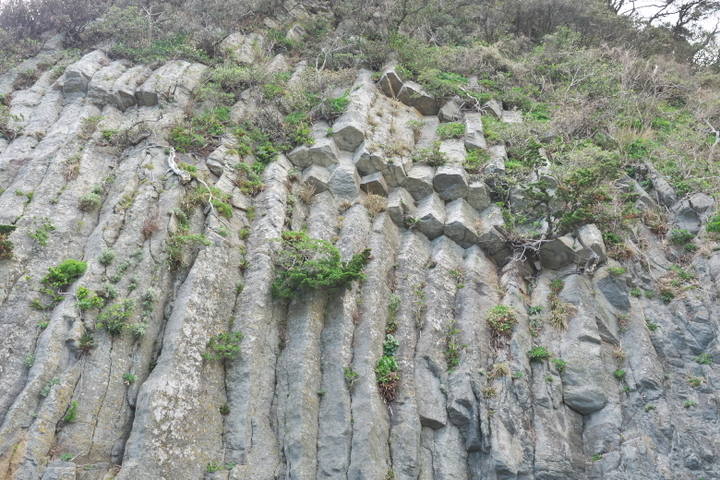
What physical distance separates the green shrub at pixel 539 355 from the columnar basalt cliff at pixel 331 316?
3.9 inches

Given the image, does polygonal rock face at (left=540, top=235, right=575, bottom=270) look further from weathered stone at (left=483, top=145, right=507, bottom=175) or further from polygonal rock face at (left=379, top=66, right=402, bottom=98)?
polygonal rock face at (left=379, top=66, right=402, bottom=98)

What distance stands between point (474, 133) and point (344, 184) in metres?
6.85

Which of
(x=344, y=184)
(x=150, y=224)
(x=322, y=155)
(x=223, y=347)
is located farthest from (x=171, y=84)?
(x=223, y=347)

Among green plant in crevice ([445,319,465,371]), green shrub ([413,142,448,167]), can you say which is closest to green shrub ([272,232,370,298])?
green plant in crevice ([445,319,465,371])

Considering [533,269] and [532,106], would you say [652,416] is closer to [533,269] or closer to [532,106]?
[533,269]

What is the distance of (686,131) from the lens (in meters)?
20.4

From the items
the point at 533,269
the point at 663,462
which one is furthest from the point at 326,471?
the point at 533,269

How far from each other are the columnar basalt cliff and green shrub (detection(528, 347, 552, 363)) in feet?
0.33

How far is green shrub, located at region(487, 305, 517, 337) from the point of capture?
1300cm

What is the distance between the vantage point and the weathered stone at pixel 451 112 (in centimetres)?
Result: 2164

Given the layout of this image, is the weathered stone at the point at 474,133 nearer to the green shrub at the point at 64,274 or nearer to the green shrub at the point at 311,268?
the green shrub at the point at 311,268

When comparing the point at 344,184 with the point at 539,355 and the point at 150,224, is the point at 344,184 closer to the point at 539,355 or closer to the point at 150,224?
the point at 150,224

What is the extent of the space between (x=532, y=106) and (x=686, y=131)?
6.72 m

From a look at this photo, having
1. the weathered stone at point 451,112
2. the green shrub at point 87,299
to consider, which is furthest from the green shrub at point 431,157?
the green shrub at point 87,299
